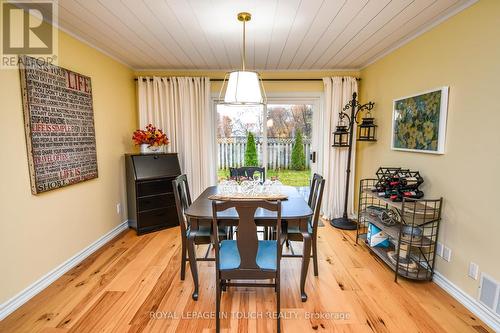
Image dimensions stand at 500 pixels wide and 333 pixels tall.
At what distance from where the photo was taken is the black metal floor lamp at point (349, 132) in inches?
135

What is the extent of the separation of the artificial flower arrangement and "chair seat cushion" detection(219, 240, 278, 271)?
2123mm

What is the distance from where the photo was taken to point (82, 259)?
2.72 metres

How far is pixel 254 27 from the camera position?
2410 millimetres

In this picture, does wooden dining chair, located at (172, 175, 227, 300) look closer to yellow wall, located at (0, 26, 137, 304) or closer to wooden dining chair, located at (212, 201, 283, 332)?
wooden dining chair, located at (212, 201, 283, 332)

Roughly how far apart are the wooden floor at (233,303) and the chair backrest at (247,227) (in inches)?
20.3

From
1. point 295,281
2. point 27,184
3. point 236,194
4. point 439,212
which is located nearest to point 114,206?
point 27,184

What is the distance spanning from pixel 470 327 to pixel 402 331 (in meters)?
0.51

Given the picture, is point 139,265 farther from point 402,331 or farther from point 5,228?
point 402,331

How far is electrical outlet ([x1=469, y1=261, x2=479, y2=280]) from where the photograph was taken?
1891mm

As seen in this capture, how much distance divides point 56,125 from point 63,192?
67cm

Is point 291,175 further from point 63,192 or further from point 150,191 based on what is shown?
point 63,192

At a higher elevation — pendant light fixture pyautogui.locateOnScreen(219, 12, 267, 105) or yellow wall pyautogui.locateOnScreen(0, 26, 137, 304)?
pendant light fixture pyautogui.locateOnScreen(219, 12, 267, 105)

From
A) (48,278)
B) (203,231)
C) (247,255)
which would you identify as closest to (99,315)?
(48,278)

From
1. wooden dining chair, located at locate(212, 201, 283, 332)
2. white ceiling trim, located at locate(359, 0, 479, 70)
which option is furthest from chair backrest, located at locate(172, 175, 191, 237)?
white ceiling trim, located at locate(359, 0, 479, 70)
